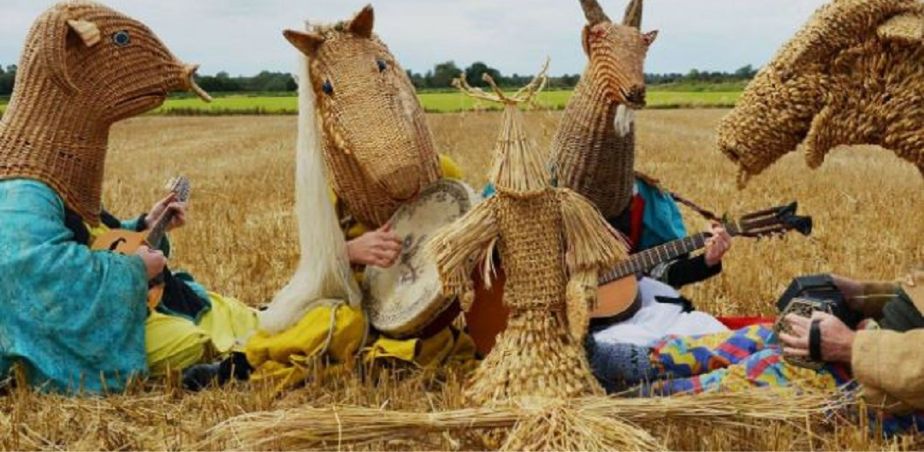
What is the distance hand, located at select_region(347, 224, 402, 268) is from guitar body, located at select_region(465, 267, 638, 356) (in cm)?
33

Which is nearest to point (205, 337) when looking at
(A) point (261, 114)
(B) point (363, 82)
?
(B) point (363, 82)

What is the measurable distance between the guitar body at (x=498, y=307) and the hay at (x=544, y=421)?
2.05ft

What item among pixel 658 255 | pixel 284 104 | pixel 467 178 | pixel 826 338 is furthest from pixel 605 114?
pixel 284 104

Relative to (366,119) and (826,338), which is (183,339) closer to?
(366,119)

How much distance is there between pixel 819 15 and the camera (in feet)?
8.79

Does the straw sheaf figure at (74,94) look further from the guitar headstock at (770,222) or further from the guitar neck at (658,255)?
the guitar headstock at (770,222)

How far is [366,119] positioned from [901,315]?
1.85 m

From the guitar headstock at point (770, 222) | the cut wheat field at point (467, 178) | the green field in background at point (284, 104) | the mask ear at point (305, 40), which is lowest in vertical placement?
the green field in background at point (284, 104)

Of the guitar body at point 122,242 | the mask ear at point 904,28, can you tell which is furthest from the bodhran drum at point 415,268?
the mask ear at point 904,28

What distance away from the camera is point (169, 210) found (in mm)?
4184

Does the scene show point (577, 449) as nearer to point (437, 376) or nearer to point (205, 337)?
point (437, 376)

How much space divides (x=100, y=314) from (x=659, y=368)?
2.04 metres

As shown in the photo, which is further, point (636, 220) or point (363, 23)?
point (636, 220)

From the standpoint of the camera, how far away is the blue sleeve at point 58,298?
11.1ft
